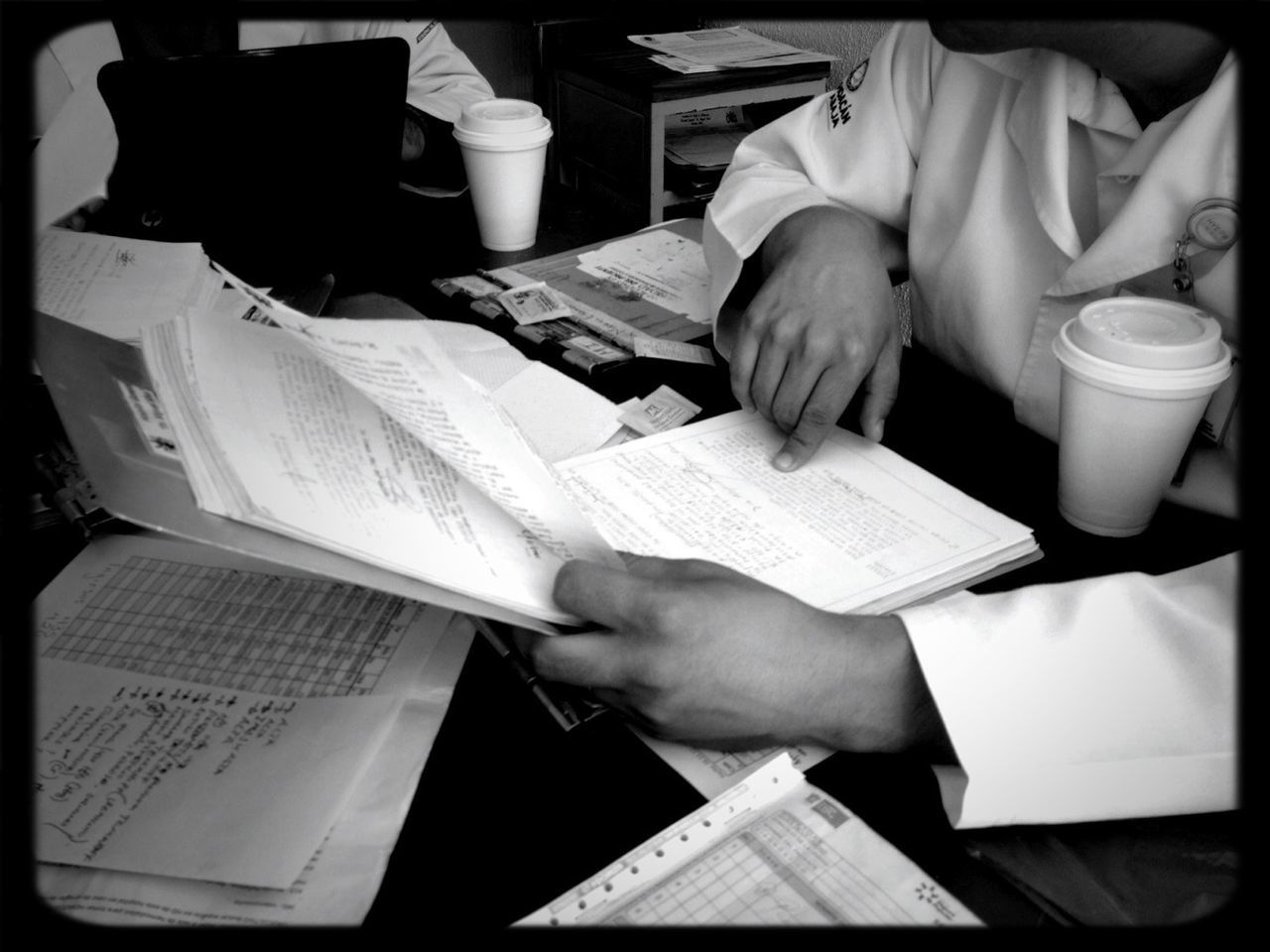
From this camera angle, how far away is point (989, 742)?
52 cm

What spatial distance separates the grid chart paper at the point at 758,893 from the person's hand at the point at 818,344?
37 cm

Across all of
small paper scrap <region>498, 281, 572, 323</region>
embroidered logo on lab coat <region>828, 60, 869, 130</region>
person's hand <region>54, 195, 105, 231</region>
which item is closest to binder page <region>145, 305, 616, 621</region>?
small paper scrap <region>498, 281, 572, 323</region>

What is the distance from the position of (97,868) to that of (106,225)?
2.87 feet

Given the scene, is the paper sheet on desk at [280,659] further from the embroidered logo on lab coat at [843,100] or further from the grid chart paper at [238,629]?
the embroidered logo on lab coat at [843,100]

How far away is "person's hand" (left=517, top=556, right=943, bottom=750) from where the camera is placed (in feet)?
1.70

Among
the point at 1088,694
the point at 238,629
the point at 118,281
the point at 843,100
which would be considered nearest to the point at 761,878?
the point at 1088,694

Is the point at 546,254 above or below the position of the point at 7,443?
below

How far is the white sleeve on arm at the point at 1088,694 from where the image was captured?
51 centimetres

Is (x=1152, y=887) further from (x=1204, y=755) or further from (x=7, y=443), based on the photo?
(x=7, y=443)

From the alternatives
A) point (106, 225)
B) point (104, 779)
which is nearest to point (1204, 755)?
point (104, 779)

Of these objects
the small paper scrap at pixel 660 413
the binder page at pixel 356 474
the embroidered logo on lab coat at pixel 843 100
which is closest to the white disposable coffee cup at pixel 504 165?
the embroidered logo on lab coat at pixel 843 100

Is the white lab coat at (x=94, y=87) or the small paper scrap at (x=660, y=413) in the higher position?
the white lab coat at (x=94, y=87)

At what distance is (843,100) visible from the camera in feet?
3.78

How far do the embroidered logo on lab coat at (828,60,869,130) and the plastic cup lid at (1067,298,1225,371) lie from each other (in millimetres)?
556
